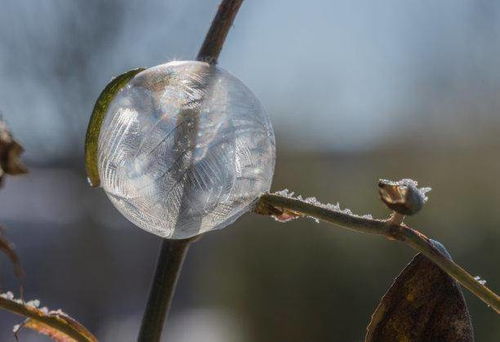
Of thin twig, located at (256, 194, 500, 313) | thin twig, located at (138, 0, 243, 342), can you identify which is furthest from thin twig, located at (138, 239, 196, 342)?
thin twig, located at (256, 194, 500, 313)

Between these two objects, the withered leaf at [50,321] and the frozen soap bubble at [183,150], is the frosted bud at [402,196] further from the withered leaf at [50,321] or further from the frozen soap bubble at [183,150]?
the withered leaf at [50,321]

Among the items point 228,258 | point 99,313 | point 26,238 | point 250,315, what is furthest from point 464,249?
point 26,238

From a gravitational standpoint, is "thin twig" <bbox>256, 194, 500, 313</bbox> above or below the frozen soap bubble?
below

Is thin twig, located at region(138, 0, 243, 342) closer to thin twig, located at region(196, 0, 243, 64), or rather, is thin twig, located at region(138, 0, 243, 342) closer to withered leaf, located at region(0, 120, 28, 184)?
thin twig, located at region(196, 0, 243, 64)

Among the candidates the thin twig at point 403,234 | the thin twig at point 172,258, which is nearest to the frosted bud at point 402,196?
the thin twig at point 403,234

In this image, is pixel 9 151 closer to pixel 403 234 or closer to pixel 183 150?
pixel 183 150

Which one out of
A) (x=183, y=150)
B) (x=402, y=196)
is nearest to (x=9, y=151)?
(x=183, y=150)

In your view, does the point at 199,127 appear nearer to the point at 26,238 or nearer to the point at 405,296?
the point at 405,296
